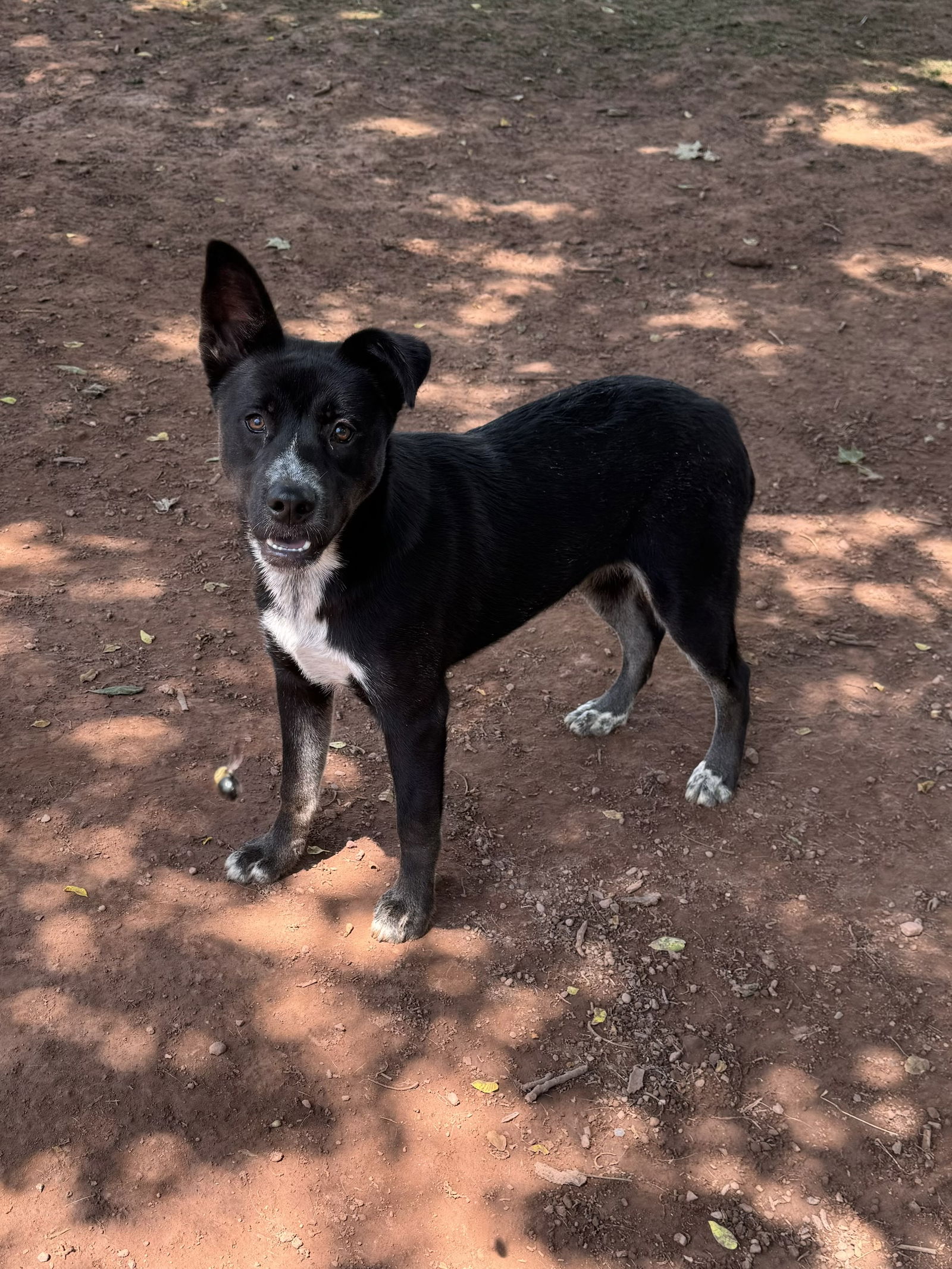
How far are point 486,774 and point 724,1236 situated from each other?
2067 millimetres

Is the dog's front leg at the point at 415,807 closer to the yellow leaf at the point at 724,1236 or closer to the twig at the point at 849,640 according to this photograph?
the yellow leaf at the point at 724,1236

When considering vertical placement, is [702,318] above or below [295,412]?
below

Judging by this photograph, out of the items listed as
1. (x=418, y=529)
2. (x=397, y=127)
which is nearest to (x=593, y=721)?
(x=418, y=529)

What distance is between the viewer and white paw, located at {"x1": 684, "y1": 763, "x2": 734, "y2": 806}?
453cm

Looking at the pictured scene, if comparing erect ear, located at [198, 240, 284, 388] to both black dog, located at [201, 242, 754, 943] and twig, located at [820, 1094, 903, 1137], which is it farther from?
twig, located at [820, 1094, 903, 1137]

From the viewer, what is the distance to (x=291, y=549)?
3379mm

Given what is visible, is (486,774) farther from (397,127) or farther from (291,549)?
(397,127)

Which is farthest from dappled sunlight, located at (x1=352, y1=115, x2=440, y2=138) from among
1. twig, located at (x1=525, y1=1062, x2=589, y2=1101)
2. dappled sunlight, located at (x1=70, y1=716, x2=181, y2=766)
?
twig, located at (x1=525, y1=1062, x2=589, y2=1101)

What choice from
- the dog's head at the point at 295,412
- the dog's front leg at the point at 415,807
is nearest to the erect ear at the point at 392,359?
the dog's head at the point at 295,412

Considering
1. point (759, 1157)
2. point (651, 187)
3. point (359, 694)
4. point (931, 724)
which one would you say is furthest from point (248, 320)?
point (651, 187)

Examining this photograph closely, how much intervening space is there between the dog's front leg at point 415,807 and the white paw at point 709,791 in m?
1.22

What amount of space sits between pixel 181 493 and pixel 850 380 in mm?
4350

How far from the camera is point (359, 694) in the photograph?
3.74 m

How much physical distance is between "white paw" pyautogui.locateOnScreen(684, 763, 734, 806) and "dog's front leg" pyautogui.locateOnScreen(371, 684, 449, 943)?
1218 millimetres
